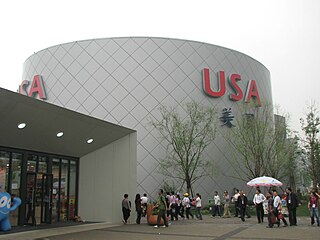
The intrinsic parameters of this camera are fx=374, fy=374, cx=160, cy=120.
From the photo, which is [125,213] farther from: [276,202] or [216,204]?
[216,204]

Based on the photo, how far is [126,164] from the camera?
15977 mm

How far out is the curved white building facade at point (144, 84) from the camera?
25.9 m

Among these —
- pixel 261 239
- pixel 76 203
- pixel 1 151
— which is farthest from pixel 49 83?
pixel 261 239

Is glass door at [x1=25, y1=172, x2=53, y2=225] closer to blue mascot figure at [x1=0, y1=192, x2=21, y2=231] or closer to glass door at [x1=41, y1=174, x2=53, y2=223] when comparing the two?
glass door at [x1=41, y1=174, x2=53, y2=223]

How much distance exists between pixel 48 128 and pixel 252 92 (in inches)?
837

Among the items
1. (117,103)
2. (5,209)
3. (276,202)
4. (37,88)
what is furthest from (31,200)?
(37,88)

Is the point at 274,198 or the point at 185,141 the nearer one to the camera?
the point at 274,198

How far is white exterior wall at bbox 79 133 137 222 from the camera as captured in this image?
52.3 ft

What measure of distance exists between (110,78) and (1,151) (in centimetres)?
1459

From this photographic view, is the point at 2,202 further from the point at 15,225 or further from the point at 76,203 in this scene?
the point at 76,203

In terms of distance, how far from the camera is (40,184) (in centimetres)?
1420

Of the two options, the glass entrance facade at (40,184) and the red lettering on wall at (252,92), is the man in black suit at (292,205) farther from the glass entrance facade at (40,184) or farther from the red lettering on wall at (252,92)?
the red lettering on wall at (252,92)

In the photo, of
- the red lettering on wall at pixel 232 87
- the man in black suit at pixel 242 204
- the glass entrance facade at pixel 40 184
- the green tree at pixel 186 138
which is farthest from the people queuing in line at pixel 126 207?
Answer: the red lettering on wall at pixel 232 87

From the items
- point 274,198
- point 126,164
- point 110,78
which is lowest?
point 274,198
